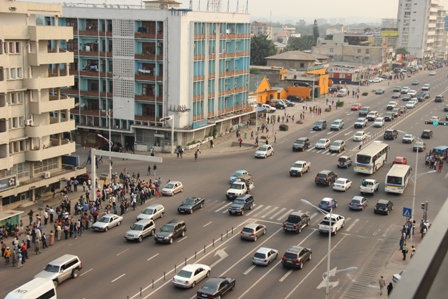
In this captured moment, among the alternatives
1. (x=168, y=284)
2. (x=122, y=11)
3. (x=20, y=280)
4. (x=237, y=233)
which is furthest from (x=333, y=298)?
(x=122, y=11)

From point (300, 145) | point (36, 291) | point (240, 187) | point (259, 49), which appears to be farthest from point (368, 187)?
point (259, 49)

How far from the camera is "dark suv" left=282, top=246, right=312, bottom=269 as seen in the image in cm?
3941

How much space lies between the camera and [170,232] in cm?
4431

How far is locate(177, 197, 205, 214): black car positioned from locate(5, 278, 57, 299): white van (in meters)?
19.9

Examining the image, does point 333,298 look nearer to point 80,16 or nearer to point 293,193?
point 293,193

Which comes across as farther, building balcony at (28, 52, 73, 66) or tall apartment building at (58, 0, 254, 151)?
tall apartment building at (58, 0, 254, 151)

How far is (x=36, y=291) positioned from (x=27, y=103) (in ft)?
84.2

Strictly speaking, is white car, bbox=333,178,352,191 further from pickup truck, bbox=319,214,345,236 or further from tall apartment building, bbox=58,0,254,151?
tall apartment building, bbox=58,0,254,151

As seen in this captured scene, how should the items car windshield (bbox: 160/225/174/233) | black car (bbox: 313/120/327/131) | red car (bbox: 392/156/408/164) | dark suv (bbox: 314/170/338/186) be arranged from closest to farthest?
1. car windshield (bbox: 160/225/174/233)
2. dark suv (bbox: 314/170/338/186)
3. red car (bbox: 392/156/408/164)
4. black car (bbox: 313/120/327/131)

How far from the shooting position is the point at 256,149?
80750 mm

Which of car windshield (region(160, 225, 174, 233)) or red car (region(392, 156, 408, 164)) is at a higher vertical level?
car windshield (region(160, 225, 174, 233))

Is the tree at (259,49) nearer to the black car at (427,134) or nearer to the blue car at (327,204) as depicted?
the black car at (427,134)

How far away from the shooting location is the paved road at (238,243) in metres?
36.8

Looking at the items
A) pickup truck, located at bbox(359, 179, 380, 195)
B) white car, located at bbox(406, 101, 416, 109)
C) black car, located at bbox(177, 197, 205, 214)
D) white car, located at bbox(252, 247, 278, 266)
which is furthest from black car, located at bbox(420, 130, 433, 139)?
white car, located at bbox(252, 247, 278, 266)
